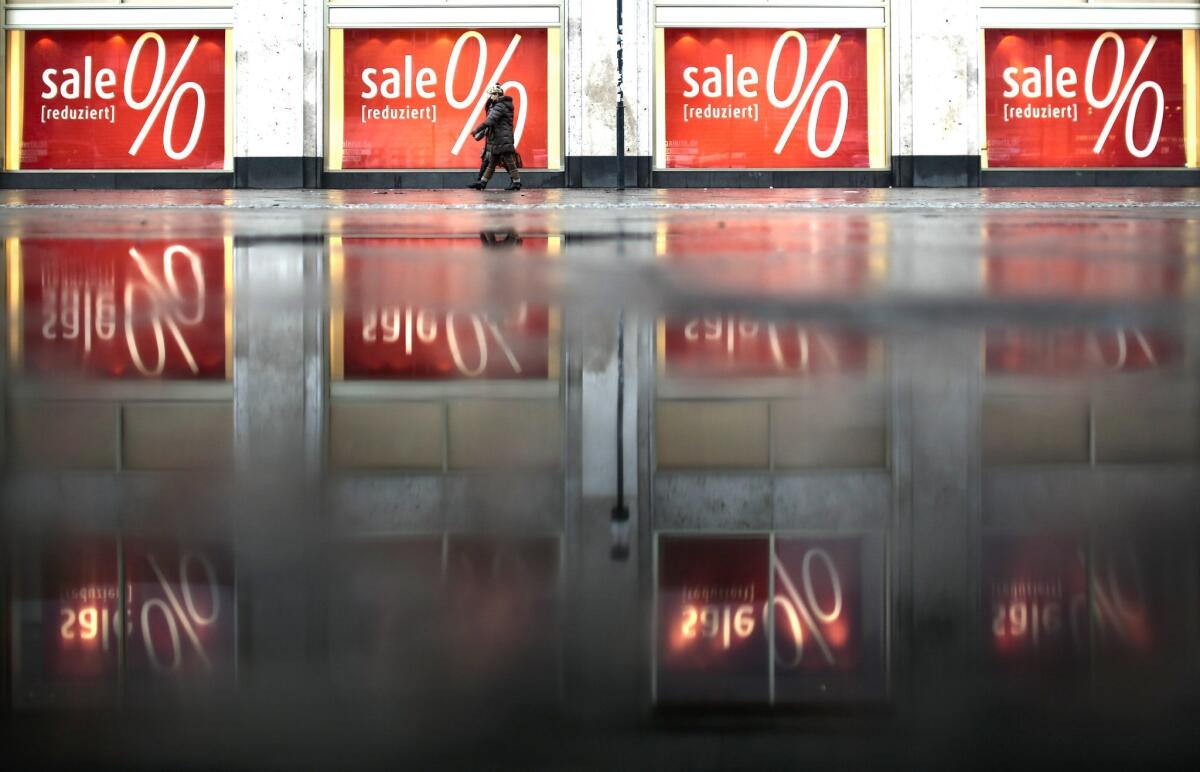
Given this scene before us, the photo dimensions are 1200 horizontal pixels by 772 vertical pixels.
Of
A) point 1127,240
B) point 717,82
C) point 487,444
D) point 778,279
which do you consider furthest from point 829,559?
point 717,82

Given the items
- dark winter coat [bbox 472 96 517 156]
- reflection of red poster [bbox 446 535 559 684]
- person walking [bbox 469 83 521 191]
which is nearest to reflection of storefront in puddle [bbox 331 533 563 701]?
reflection of red poster [bbox 446 535 559 684]

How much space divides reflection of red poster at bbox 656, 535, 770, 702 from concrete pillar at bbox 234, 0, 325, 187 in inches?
1066

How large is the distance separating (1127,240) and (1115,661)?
310 inches

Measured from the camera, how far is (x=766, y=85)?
28031mm

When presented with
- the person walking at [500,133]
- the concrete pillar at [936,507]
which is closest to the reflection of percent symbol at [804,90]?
the person walking at [500,133]

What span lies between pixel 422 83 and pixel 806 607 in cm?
2724

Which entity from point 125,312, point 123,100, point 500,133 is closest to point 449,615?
point 125,312

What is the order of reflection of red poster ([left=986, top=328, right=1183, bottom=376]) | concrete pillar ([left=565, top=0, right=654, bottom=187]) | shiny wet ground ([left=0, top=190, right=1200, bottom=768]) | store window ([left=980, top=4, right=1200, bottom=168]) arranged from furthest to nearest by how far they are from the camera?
store window ([left=980, top=4, right=1200, bottom=168]), concrete pillar ([left=565, top=0, right=654, bottom=187]), reflection of red poster ([left=986, top=328, right=1183, bottom=376]), shiny wet ground ([left=0, top=190, right=1200, bottom=768])

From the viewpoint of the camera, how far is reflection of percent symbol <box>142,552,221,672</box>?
133 centimetres

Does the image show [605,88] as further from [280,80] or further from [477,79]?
[280,80]

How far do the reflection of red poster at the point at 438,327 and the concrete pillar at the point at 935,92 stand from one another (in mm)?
22686

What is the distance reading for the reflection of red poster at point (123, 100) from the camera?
28172 mm

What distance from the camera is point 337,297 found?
525 cm

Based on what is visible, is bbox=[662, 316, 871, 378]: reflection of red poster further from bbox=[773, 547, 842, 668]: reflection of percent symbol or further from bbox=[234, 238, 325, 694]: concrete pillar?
bbox=[773, 547, 842, 668]: reflection of percent symbol
